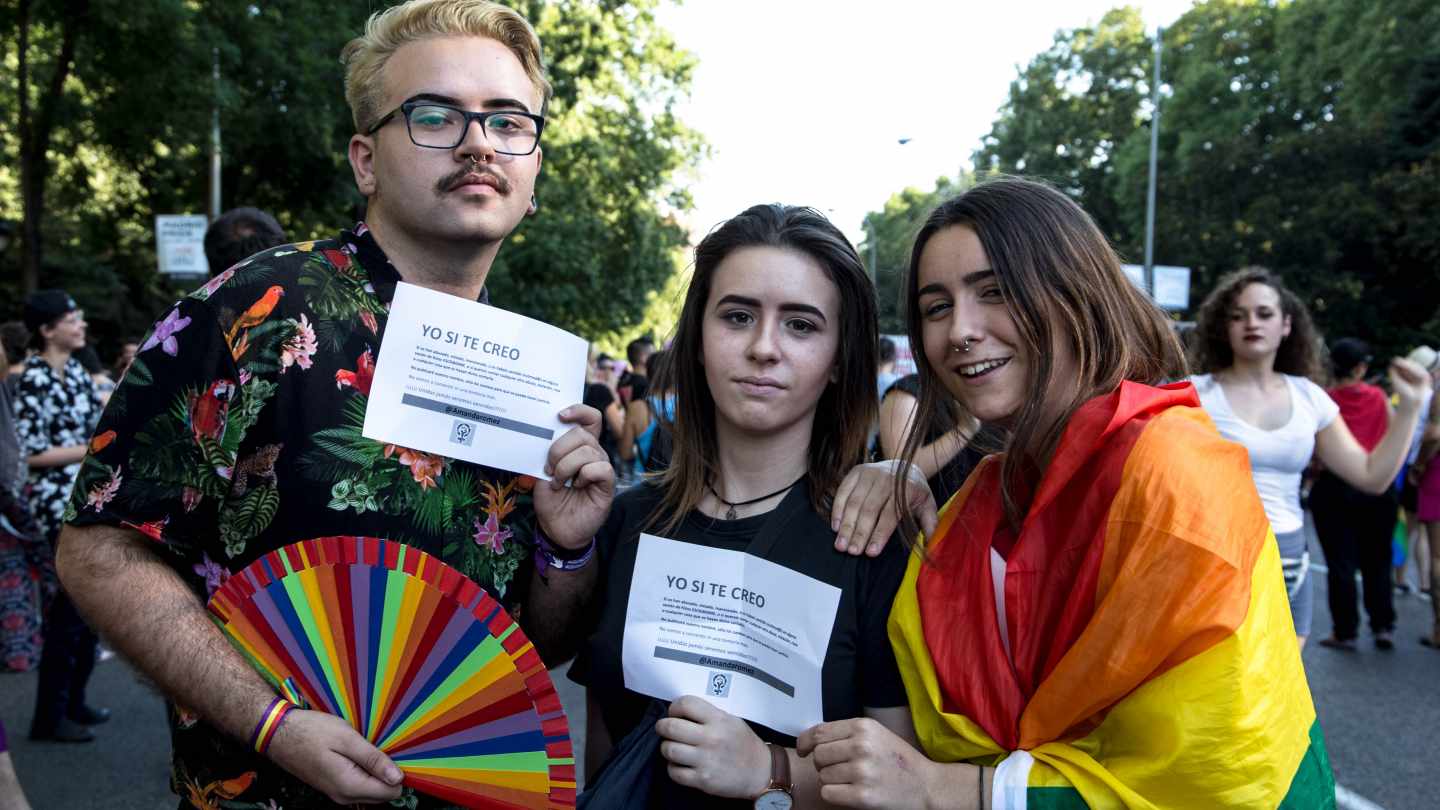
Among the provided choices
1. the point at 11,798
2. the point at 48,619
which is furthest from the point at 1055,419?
the point at 48,619

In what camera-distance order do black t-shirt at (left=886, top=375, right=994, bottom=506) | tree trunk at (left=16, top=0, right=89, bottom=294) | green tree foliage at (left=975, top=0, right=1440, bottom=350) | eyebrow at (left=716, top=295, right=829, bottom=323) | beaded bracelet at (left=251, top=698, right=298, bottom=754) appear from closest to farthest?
beaded bracelet at (left=251, top=698, right=298, bottom=754) < eyebrow at (left=716, top=295, right=829, bottom=323) < black t-shirt at (left=886, top=375, right=994, bottom=506) < tree trunk at (left=16, top=0, right=89, bottom=294) < green tree foliage at (left=975, top=0, right=1440, bottom=350)

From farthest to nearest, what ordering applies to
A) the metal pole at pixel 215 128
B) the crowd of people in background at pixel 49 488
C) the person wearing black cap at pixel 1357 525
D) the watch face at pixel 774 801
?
the metal pole at pixel 215 128 < the person wearing black cap at pixel 1357 525 < the crowd of people in background at pixel 49 488 < the watch face at pixel 774 801

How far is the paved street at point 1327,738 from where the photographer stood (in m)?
4.50

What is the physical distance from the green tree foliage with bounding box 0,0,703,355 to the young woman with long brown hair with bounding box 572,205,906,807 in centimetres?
1236

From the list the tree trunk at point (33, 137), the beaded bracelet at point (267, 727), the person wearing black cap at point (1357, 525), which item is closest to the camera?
the beaded bracelet at point (267, 727)

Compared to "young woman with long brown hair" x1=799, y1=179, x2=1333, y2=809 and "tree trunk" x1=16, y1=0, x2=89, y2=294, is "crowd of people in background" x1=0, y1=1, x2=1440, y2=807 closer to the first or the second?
"young woman with long brown hair" x1=799, y1=179, x2=1333, y2=809

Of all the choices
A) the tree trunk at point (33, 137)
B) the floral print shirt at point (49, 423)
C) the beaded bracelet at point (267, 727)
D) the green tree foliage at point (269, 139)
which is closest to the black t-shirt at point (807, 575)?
the beaded bracelet at point (267, 727)

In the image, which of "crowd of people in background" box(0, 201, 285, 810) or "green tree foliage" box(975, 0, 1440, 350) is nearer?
"crowd of people in background" box(0, 201, 285, 810)

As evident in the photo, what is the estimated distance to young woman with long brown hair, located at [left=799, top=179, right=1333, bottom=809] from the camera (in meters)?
1.43

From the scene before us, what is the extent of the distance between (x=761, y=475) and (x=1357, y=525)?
6.69 meters

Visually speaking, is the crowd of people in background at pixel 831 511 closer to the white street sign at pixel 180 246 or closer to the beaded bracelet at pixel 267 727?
the beaded bracelet at pixel 267 727

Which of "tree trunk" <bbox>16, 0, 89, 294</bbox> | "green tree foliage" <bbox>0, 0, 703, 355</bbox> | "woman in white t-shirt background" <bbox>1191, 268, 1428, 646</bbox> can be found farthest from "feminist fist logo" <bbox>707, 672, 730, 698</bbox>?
"tree trunk" <bbox>16, 0, 89, 294</bbox>

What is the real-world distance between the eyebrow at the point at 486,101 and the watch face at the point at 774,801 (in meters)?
1.28

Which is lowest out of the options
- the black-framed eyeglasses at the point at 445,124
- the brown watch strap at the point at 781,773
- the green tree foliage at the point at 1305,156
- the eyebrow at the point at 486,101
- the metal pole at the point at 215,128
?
the brown watch strap at the point at 781,773
